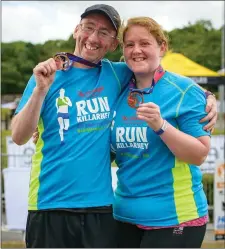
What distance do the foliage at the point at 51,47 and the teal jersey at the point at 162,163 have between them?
101 ft

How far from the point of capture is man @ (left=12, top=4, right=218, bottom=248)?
2383 mm

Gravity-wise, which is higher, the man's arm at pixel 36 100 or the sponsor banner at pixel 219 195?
the man's arm at pixel 36 100

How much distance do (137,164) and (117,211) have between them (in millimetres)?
296

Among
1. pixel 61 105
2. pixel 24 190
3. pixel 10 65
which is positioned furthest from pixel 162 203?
pixel 10 65

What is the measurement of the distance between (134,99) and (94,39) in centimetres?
38

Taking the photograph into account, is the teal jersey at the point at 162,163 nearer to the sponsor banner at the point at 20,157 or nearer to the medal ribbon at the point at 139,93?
the medal ribbon at the point at 139,93

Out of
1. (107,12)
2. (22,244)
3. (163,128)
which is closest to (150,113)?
(163,128)

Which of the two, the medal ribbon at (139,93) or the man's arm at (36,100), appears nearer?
the man's arm at (36,100)

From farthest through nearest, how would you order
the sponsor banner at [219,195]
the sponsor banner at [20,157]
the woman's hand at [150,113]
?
the sponsor banner at [20,157], the sponsor banner at [219,195], the woman's hand at [150,113]

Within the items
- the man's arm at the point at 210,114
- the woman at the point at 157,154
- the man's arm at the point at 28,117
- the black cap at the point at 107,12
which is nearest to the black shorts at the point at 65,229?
the woman at the point at 157,154

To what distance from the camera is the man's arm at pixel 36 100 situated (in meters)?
2.22

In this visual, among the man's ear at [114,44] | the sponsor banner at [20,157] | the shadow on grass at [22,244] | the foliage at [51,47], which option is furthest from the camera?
the foliage at [51,47]

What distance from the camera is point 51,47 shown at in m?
32.8

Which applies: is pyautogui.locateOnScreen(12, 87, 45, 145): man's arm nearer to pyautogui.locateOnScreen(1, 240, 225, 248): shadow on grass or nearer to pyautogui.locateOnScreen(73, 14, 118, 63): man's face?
pyautogui.locateOnScreen(73, 14, 118, 63): man's face
